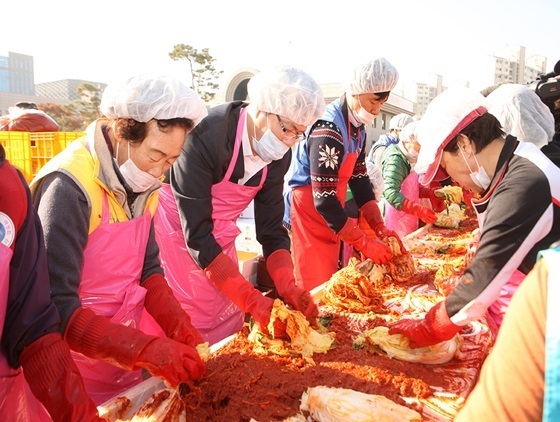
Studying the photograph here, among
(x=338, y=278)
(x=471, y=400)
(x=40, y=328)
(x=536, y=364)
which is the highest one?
(x=536, y=364)

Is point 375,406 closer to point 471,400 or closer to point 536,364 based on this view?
point 471,400

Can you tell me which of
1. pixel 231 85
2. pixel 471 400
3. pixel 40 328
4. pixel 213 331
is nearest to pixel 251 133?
pixel 213 331

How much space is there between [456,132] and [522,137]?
105cm

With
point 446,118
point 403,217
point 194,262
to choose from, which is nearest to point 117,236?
point 194,262

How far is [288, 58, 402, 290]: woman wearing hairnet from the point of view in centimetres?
351

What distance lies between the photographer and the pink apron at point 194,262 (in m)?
2.94

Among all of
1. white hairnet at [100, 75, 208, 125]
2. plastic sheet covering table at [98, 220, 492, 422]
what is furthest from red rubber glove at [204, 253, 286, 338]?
white hairnet at [100, 75, 208, 125]

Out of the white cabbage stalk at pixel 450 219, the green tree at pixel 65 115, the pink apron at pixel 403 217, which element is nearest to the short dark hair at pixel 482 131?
the white cabbage stalk at pixel 450 219

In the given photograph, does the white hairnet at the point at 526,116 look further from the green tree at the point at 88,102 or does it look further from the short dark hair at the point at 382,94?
the green tree at the point at 88,102

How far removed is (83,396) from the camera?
149 cm

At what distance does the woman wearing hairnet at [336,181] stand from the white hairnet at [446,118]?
129 cm

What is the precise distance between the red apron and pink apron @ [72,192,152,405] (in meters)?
2.09

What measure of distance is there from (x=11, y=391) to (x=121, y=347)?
1.35ft

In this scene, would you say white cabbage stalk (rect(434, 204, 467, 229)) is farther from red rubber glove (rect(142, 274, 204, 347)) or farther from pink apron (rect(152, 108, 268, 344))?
red rubber glove (rect(142, 274, 204, 347))
